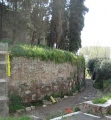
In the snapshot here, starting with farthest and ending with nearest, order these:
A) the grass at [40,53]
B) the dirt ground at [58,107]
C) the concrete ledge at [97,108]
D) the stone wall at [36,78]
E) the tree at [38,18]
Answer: the tree at [38,18], the grass at [40,53], the stone wall at [36,78], the dirt ground at [58,107], the concrete ledge at [97,108]

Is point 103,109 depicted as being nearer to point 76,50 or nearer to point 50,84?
point 50,84

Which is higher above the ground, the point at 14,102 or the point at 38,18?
the point at 38,18

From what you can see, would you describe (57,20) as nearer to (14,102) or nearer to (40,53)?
(40,53)

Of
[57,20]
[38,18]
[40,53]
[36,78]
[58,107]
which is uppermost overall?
[57,20]

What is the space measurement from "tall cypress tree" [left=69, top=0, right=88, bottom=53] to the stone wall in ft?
37.8

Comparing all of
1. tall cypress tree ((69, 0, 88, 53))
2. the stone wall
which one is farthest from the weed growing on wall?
tall cypress tree ((69, 0, 88, 53))

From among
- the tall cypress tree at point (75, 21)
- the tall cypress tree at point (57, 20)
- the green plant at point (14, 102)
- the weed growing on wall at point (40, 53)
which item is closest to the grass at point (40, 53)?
the weed growing on wall at point (40, 53)

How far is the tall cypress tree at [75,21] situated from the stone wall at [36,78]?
11511 mm

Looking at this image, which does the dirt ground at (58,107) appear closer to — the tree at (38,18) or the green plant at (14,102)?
the green plant at (14,102)

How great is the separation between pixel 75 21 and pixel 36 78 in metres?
16.6

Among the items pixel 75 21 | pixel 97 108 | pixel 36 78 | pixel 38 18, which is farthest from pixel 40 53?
pixel 75 21

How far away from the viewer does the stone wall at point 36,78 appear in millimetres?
12547

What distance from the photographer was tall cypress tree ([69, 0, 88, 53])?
96.1 feet

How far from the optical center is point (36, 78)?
14141 millimetres
